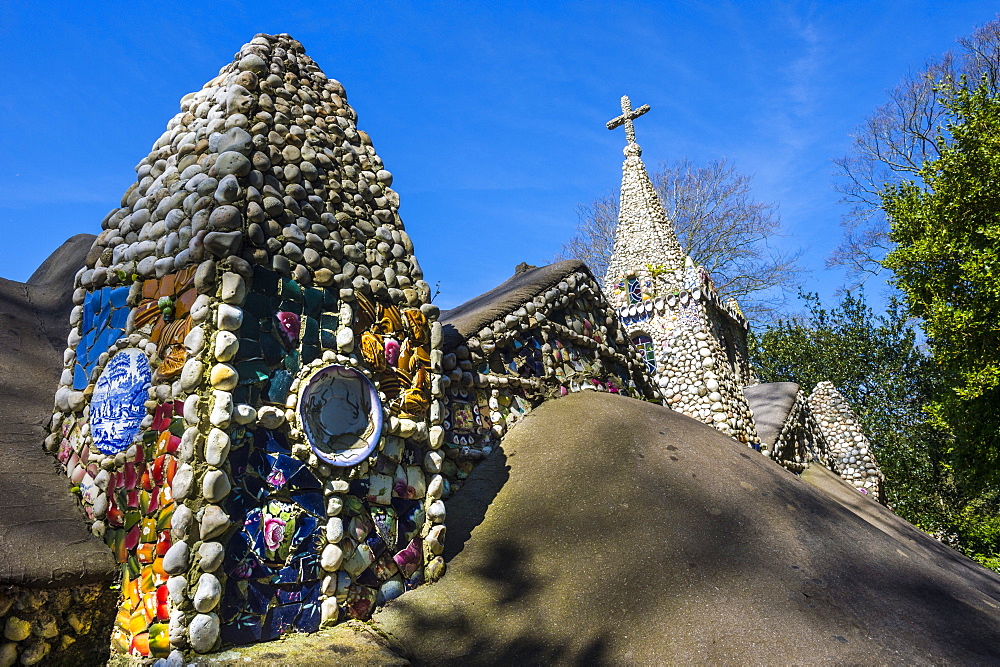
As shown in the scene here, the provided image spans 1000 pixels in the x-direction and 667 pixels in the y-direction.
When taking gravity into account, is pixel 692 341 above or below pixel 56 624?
above

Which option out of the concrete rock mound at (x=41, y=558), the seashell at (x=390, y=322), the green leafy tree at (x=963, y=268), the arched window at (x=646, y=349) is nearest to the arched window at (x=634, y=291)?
the arched window at (x=646, y=349)

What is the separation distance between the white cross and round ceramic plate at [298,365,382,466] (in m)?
12.7

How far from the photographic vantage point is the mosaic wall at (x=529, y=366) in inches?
209

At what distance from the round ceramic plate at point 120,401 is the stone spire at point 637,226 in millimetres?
10637

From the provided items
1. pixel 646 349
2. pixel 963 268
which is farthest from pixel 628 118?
pixel 963 268

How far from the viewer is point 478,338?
5.75 meters

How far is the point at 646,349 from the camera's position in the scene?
1225 centimetres

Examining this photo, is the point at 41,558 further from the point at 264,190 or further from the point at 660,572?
the point at 660,572

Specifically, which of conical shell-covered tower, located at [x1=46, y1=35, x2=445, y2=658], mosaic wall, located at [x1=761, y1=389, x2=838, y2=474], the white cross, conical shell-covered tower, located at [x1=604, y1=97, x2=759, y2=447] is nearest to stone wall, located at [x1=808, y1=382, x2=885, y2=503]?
mosaic wall, located at [x1=761, y1=389, x2=838, y2=474]

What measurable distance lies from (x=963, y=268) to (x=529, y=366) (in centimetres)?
709

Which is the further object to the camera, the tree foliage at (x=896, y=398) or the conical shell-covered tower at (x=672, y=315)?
the tree foliage at (x=896, y=398)

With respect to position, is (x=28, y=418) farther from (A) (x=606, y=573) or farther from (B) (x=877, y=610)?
(B) (x=877, y=610)

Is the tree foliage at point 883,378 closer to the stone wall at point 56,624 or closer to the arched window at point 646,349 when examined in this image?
the arched window at point 646,349

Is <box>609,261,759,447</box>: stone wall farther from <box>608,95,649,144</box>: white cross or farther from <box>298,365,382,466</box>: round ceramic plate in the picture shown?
<box>298,365,382,466</box>: round ceramic plate
